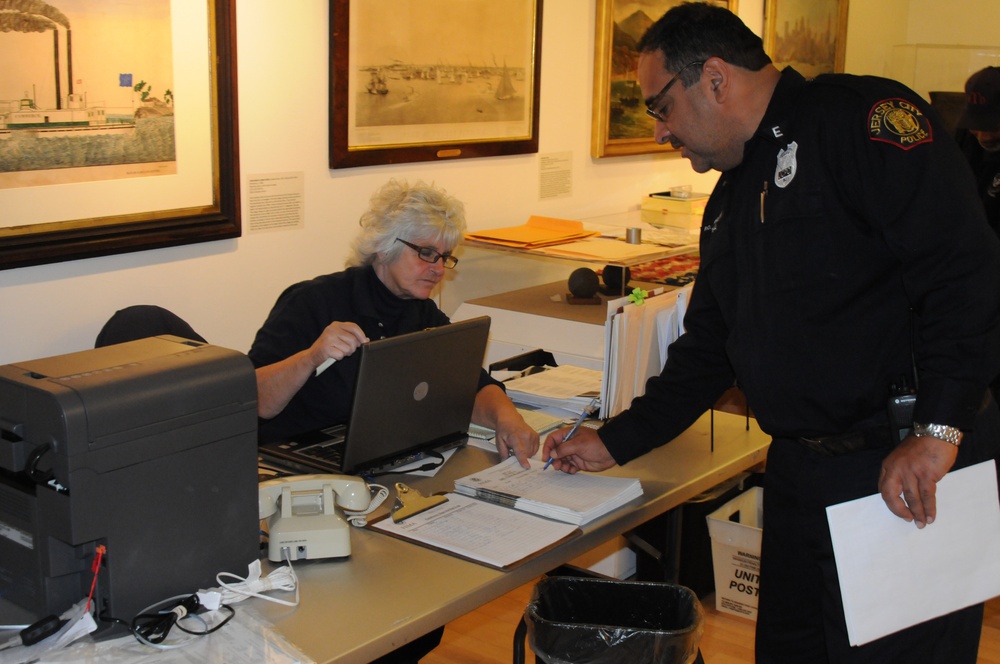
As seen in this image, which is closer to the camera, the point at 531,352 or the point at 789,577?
the point at 789,577

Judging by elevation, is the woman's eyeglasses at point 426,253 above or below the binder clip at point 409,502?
above

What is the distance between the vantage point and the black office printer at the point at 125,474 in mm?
1426

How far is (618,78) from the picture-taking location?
459 centimetres

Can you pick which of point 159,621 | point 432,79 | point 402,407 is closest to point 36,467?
point 159,621

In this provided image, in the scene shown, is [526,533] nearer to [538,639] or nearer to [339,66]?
[538,639]

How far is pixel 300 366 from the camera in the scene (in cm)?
226

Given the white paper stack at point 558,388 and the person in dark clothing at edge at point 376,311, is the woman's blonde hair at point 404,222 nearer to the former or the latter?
the person in dark clothing at edge at point 376,311

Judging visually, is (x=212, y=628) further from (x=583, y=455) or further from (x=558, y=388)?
(x=558, y=388)

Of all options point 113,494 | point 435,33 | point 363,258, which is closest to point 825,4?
point 435,33

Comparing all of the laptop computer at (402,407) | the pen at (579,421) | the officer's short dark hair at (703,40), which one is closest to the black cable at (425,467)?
the laptop computer at (402,407)

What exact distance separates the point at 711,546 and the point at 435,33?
6.52ft

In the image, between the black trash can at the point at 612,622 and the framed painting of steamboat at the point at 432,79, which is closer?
the black trash can at the point at 612,622

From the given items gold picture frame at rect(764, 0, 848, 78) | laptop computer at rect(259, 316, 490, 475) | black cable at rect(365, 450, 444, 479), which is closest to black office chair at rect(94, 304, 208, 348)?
laptop computer at rect(259, 316, 490, 475)

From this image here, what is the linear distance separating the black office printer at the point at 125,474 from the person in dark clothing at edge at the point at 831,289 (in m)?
0.89
